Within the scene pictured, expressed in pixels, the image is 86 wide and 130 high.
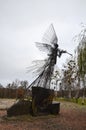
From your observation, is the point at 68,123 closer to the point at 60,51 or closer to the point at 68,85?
the point at 60,51

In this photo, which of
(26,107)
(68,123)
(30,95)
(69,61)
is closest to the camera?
(68,123)

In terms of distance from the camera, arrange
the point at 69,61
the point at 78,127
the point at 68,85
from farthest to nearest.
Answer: the point at 68,85, the point at 69,61, the point at 78,127

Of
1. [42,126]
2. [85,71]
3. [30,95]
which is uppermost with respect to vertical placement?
[85,71]

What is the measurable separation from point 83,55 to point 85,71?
0.87 m

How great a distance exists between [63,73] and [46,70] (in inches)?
1214

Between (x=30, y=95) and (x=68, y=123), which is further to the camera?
(x=30, y=95)

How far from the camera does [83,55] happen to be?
54.3 ft

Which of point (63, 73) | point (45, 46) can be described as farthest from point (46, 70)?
point (63, 73)

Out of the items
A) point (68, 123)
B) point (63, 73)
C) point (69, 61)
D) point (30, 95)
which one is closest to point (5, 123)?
point (68, 123)

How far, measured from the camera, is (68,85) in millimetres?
47969

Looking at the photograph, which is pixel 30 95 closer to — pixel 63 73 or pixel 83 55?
pixel 83 55

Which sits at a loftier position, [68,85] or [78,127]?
[68,85]

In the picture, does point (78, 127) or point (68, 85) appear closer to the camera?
point (78, 127)

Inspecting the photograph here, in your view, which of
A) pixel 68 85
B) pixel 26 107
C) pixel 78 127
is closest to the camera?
pixel 78 127
